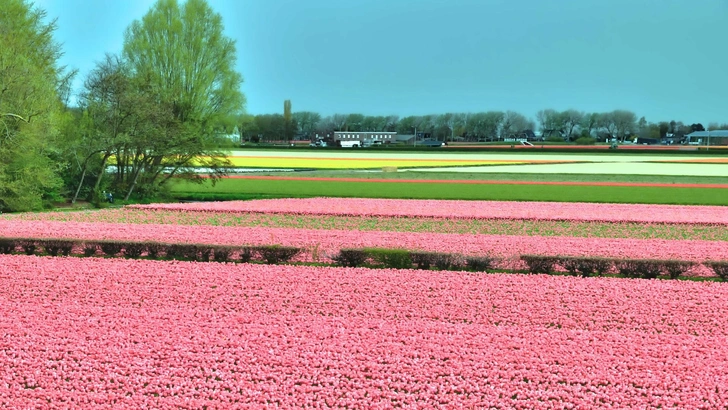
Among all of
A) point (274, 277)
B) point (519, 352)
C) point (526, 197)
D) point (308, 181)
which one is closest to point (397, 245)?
point (274, 277)

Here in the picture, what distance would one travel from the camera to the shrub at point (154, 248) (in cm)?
1608

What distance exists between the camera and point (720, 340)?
10.0 metres

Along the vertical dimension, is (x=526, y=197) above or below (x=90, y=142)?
below

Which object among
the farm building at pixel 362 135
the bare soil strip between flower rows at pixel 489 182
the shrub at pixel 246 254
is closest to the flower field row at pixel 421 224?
the shrub at pixel 246 254

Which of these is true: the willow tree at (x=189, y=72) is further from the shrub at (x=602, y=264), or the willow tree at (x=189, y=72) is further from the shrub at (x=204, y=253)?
the shrub at (x=602, y=264)

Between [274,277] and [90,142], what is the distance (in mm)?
23532

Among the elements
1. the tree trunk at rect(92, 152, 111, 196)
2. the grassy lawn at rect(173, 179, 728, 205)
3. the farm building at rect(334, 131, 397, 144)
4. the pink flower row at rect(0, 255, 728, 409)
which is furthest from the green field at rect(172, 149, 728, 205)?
the farm building at rect(334, 131, 397, 144)

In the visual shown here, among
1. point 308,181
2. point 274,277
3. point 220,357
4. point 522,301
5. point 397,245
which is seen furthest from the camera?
point 308,181

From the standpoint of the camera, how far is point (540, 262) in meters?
14.7

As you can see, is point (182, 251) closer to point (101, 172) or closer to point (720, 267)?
point (720, 267)

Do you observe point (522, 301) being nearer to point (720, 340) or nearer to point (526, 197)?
point (720, 340)

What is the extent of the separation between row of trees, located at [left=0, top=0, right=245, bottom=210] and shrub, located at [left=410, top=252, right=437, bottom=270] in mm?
19814

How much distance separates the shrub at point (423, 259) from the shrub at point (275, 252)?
2693mm

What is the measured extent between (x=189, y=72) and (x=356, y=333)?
37.3m
